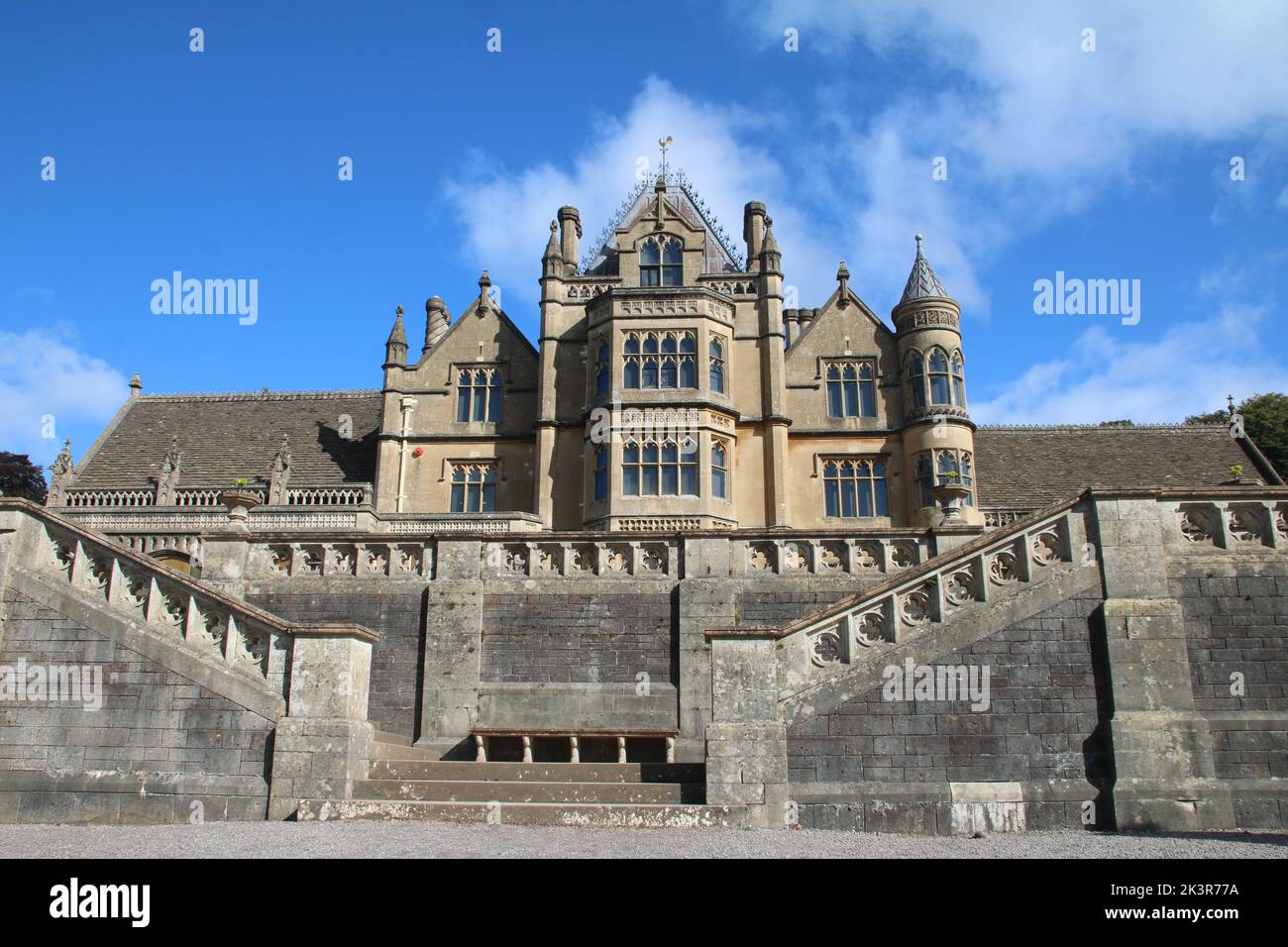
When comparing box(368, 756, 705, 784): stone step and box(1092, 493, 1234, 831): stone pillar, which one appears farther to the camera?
box(368, 756, 705, 784): stone step

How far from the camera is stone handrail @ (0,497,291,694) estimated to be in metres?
11.5

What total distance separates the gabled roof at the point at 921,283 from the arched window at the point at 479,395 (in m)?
13.1

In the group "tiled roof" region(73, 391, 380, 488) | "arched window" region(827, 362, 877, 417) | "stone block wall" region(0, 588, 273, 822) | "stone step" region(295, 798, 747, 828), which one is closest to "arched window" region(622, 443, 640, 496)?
"arched window" region(827, 362, 877, 417)

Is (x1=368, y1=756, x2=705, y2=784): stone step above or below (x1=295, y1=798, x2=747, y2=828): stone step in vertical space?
above

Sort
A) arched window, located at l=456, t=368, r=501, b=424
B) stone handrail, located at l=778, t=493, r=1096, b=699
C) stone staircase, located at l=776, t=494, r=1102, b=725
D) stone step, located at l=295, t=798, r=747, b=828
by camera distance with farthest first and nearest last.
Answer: arched window, located at l=456, t=368, r=501, b=424
stone handrail, located at l=778, t=493, r=1096, b=699
stone staircase, located at l=776, t=494, r=1102, b=725
stone step, located at l=295, t=798, r=747, b=828

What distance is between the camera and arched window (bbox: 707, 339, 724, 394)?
2995 cm

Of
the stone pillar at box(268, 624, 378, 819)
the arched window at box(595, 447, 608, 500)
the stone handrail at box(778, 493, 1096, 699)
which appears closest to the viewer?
the stone pillar at box(268, 624, 378, 819)

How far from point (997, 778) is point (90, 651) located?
10528 mm

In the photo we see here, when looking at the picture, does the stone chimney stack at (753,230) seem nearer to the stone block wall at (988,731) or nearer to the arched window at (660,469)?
the arched window at (660,469)

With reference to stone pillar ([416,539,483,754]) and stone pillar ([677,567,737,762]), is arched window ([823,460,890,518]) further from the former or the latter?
stone pillar ([416,539,483,754])

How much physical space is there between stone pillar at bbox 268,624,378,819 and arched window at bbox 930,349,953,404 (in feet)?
73.5

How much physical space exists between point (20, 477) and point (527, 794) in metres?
44.0

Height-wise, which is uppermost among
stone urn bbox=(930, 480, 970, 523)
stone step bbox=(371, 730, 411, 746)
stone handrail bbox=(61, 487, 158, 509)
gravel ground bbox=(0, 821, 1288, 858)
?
stone handrail bbox=(61, 487, 158, 509)

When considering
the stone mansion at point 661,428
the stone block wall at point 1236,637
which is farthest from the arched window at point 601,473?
the stone block wall at point 1236,637
